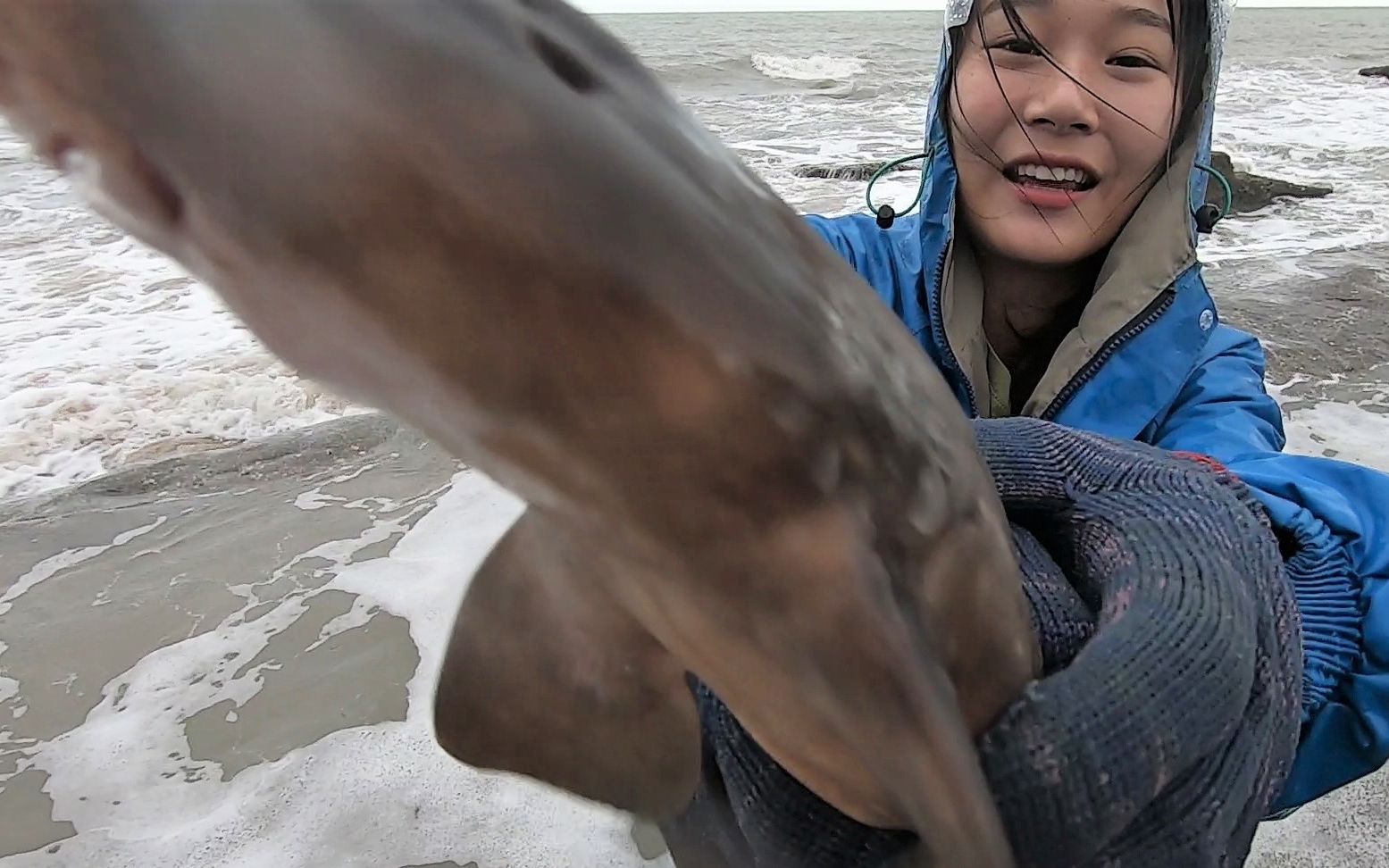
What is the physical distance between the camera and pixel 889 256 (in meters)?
2.68

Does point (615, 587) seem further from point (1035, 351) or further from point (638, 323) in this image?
point (1035, 351)

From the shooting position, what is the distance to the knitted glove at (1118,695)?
1085 mm

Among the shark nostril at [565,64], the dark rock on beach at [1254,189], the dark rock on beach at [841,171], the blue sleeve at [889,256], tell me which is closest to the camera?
the shark nostril at [565,64]

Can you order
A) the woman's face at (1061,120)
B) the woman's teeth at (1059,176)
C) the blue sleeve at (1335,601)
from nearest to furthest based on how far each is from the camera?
the blue sleeve at (1335,601) < the woman's face at (1061,120) < the woman's teeth at (1059,176)

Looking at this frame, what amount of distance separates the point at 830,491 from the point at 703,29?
46.6m

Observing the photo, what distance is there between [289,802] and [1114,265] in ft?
8.00

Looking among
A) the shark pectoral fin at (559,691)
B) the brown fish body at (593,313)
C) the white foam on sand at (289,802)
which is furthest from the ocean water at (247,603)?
the brown fish body at (593,313)

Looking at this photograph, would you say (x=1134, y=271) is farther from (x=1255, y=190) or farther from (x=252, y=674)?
(x=1255, y=190)

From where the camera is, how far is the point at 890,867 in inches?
41.5

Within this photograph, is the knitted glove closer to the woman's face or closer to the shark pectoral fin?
the shark pectoral fin

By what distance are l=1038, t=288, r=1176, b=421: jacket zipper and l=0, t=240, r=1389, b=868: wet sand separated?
1.28 m

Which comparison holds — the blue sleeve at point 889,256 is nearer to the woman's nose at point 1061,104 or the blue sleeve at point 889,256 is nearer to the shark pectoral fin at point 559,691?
the woman's nose at point 1061,104

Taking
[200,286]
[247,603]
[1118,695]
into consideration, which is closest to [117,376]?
[247,603]

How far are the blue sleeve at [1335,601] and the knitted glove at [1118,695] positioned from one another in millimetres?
182
